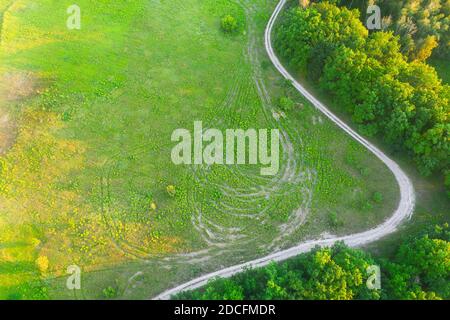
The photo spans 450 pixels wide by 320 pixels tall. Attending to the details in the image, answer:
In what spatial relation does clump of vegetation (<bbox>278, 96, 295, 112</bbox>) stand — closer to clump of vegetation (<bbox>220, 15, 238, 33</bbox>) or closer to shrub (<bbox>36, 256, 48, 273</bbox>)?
clump of vegetation (<bbox>220, 15, 238, 33</bbox>)

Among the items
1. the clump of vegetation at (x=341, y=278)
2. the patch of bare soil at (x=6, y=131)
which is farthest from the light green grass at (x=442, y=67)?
the patch of bare soil at (x=6, y=131)

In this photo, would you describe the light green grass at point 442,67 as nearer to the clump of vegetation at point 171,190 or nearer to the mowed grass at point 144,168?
the mowed grass at point 144,168

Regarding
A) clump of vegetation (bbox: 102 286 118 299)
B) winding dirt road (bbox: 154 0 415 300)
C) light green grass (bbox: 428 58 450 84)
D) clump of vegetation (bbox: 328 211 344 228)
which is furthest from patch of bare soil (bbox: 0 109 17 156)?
light green grass (bbox: 428 58 450 84)

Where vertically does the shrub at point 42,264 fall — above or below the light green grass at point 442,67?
below

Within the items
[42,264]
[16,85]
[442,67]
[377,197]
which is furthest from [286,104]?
[16,85]

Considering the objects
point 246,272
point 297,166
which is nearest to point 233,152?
point 297,166

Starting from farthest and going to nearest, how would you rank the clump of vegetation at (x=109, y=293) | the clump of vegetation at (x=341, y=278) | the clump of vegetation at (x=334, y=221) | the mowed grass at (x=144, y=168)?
the clump of vegetation at (x=334, y=221), the mowed grass at (x=144, y=168), the clump of vegetation at (x=109, y=293), the clump of vegetation at (x=341, y=278)

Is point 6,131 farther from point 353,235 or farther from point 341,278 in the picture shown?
point 353,235
